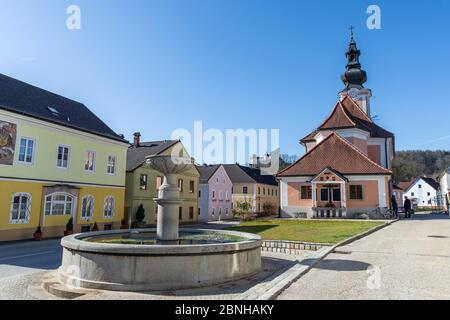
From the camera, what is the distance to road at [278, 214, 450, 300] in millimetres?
6801

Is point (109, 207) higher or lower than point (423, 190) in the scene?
lower

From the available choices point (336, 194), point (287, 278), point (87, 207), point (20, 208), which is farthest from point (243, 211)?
point (287, 278)

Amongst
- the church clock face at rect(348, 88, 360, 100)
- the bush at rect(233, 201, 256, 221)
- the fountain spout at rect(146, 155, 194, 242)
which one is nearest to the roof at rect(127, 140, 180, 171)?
the bush at rect(233, 201, 256, 221)

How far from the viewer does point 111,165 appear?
1142 inches

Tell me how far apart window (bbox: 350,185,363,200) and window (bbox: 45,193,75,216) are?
23.0 metres

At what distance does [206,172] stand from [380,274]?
134 feet

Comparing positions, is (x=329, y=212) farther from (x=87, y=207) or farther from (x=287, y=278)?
(x=287, y=278)

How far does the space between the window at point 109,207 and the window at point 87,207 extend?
1.56 m

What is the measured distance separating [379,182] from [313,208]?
6.01 meters

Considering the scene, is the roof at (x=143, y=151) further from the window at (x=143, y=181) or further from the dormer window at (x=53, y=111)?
the dormer window at (x=53, y=111)

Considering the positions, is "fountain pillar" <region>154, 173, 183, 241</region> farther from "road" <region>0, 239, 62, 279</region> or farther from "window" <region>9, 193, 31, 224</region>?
"window" <region>9, 193, 31, 224</region>

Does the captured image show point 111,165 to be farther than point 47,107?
Yes
